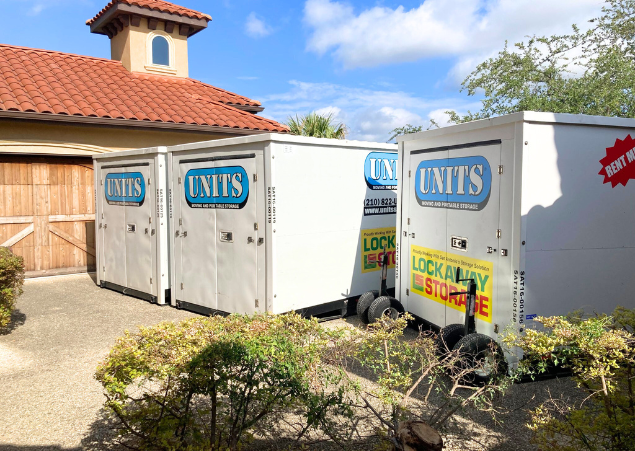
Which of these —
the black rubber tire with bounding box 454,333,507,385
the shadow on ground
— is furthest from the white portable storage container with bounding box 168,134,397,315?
the black rubber tire with bounding box 454,333,507,385

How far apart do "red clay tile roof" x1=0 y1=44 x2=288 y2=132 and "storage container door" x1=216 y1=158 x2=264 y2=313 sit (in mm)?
4944

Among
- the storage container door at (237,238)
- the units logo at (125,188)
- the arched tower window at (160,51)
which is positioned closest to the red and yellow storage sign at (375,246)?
the storage container door at (237,238)

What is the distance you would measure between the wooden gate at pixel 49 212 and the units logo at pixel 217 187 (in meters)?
4.34

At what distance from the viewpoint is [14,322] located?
725cm

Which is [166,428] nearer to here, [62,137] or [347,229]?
[347,229]

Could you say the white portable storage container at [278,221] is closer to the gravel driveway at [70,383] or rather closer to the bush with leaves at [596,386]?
the gravel driveway at [70,383]

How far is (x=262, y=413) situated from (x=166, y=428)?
0.61 metres

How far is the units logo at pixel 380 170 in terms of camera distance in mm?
8016

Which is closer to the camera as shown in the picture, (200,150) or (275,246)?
(275,246)

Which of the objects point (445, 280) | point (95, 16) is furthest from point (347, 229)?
point (95, 16)

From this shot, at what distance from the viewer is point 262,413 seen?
10.7 ft

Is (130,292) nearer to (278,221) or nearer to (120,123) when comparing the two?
(120,123)

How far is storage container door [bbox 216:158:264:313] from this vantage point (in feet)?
22.6

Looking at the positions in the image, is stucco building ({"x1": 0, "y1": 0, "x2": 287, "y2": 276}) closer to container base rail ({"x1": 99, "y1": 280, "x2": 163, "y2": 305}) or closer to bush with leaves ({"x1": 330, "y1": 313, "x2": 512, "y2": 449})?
container base rail ({"x1": 99, "y1": 280, "x2": 163, "y2": 305})
